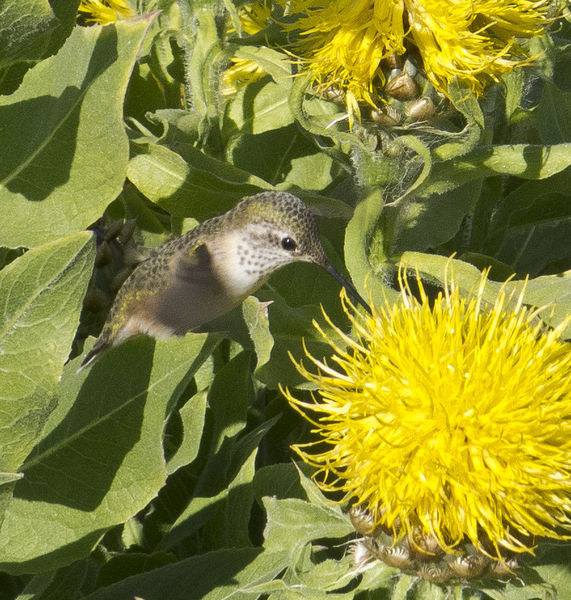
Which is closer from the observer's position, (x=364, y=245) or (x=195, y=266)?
(x=364, y=245)

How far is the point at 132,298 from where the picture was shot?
2.62 metres

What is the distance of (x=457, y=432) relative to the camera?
69.7 inches

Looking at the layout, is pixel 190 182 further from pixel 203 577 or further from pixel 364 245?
pixel 203 577

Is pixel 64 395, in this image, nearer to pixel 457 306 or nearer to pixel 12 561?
pixel 12 561

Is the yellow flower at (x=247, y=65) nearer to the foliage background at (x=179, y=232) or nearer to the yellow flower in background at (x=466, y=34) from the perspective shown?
the foliage background at (x=179, y=232)

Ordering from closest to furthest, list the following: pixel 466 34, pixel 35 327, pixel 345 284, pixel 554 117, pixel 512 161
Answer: pixel 35 327 < pixel 466 34 < pixel 512 161 < pixel 345 284 < pixel 554 117

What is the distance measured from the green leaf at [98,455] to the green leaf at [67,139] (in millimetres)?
349

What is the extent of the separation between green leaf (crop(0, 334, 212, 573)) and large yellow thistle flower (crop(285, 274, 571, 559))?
0.33 meters

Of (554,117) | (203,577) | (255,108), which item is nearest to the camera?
(203,577)

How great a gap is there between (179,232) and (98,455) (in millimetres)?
1076

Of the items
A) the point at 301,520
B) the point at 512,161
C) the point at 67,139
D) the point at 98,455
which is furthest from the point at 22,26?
the point at 512,161

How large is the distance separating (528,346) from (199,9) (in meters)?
1.51

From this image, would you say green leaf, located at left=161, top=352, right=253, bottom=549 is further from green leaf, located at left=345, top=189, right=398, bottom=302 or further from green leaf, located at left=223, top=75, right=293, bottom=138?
green leaf, located at left=223, top=75, right=293, bottom=138

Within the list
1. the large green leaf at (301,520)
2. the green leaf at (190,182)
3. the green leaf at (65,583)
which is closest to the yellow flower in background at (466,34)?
the green leaf at (190,182)
